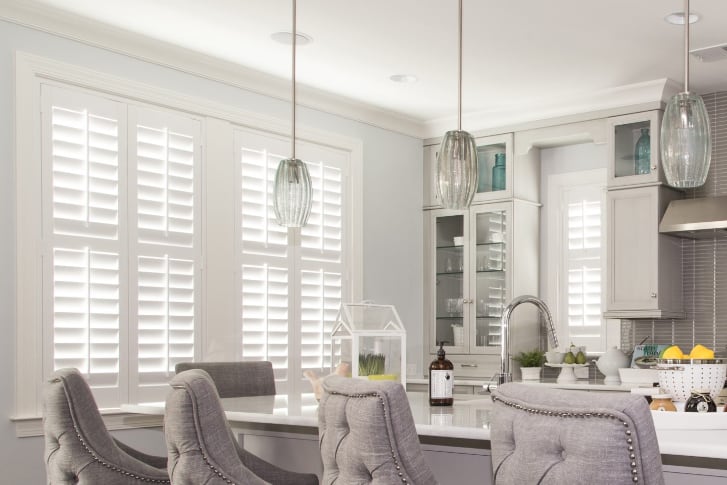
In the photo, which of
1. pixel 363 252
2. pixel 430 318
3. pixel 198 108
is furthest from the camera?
pixel 430 318

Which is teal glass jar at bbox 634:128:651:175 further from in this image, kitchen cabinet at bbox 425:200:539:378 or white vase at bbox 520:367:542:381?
white vase at bbox 520:367:542:381

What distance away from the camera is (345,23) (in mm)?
4059

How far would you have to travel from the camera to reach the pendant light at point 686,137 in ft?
7.79

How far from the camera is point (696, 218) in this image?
473 cm

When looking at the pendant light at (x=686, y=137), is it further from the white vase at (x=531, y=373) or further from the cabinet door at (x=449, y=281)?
the cabinet door at (x=449, y=281)

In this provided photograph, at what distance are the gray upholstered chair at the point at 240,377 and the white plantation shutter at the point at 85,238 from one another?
1.98 ft

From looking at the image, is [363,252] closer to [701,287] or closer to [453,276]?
[453,276]

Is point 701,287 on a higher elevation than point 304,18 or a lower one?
lower

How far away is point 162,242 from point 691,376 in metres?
2.97

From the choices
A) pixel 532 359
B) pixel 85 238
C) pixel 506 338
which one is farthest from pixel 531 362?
pixel 85 238

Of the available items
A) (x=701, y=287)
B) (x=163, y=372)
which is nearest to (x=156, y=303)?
(x=163, y=372)

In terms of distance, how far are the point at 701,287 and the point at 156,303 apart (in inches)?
120

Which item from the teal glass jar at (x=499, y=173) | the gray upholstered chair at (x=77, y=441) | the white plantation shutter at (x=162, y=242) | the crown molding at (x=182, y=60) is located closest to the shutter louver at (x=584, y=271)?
the teal glass jar at (x=499, y=173)

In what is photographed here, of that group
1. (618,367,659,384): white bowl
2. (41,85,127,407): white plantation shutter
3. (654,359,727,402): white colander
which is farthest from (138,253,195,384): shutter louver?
(654,359,727,402): white colander
